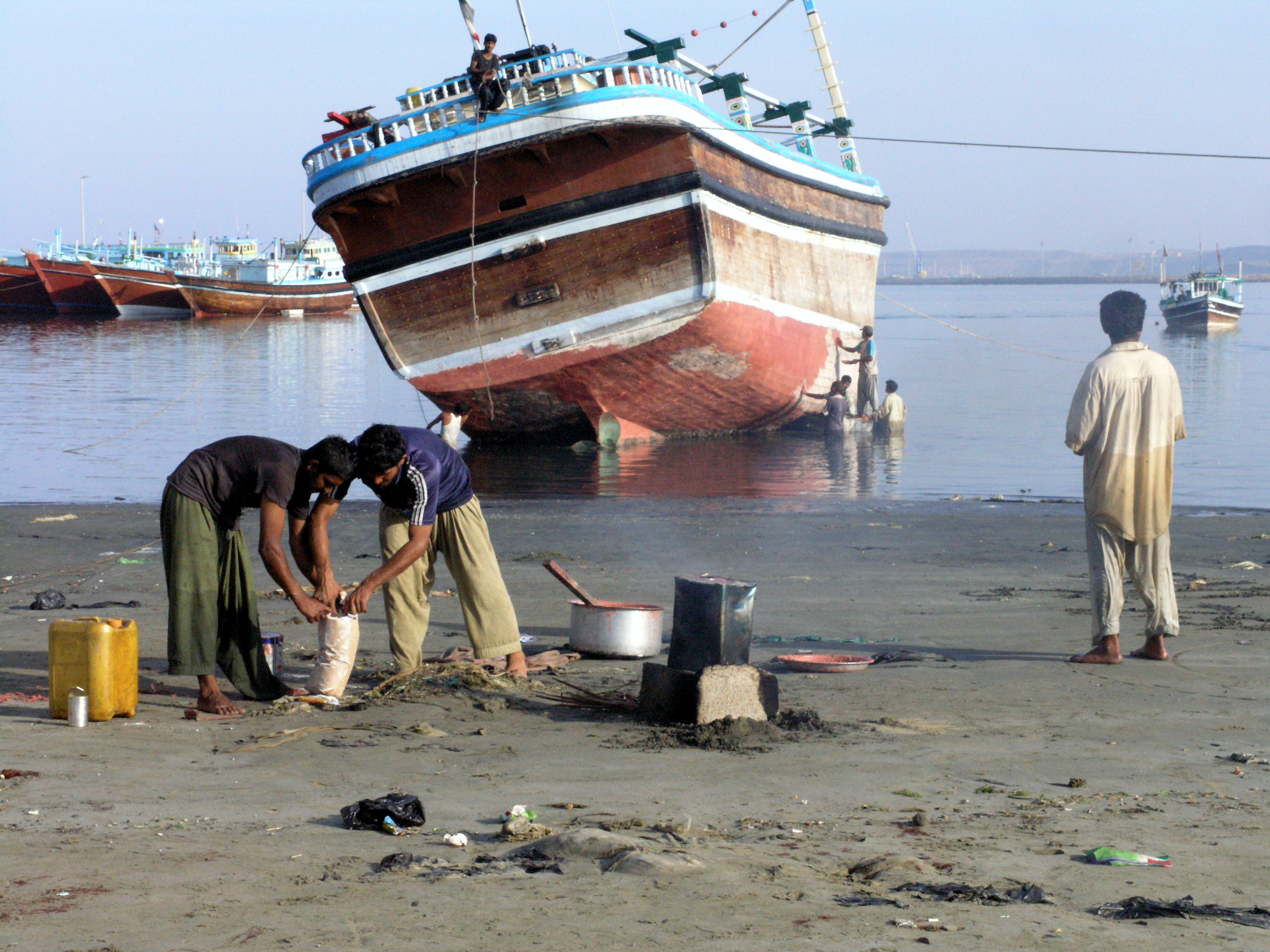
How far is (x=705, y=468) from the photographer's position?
18.8m

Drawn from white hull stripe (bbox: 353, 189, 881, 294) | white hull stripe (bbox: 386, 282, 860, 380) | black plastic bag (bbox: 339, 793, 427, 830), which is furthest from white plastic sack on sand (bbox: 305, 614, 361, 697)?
white hull stripe (bbox: 386, 282, 860, 380)

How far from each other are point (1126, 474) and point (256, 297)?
235 ft

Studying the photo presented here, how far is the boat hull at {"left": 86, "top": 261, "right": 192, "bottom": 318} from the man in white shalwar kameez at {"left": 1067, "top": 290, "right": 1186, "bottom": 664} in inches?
2752

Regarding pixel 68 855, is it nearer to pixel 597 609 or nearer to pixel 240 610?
pixel 240 610

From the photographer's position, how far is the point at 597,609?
671 centimetres

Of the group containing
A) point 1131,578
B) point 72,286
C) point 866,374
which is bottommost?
point 1131,578

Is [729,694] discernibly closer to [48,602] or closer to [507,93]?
[48,602]

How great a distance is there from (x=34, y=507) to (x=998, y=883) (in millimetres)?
12641

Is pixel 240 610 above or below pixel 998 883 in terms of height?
above

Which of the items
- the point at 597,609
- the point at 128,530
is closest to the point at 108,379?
the point at 128,530

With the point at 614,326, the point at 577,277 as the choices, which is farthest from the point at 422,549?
the point at 614,326

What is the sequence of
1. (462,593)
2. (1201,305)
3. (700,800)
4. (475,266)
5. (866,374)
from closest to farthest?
(700,800)
(462,593)
(475,266)
(866,374)
(1201,305)

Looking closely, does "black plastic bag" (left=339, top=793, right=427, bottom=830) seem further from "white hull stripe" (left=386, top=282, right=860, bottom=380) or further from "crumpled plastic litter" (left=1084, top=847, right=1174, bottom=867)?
"white hull stripe" (left=386, top=282, right=860, bottom=380)

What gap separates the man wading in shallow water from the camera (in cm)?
541
